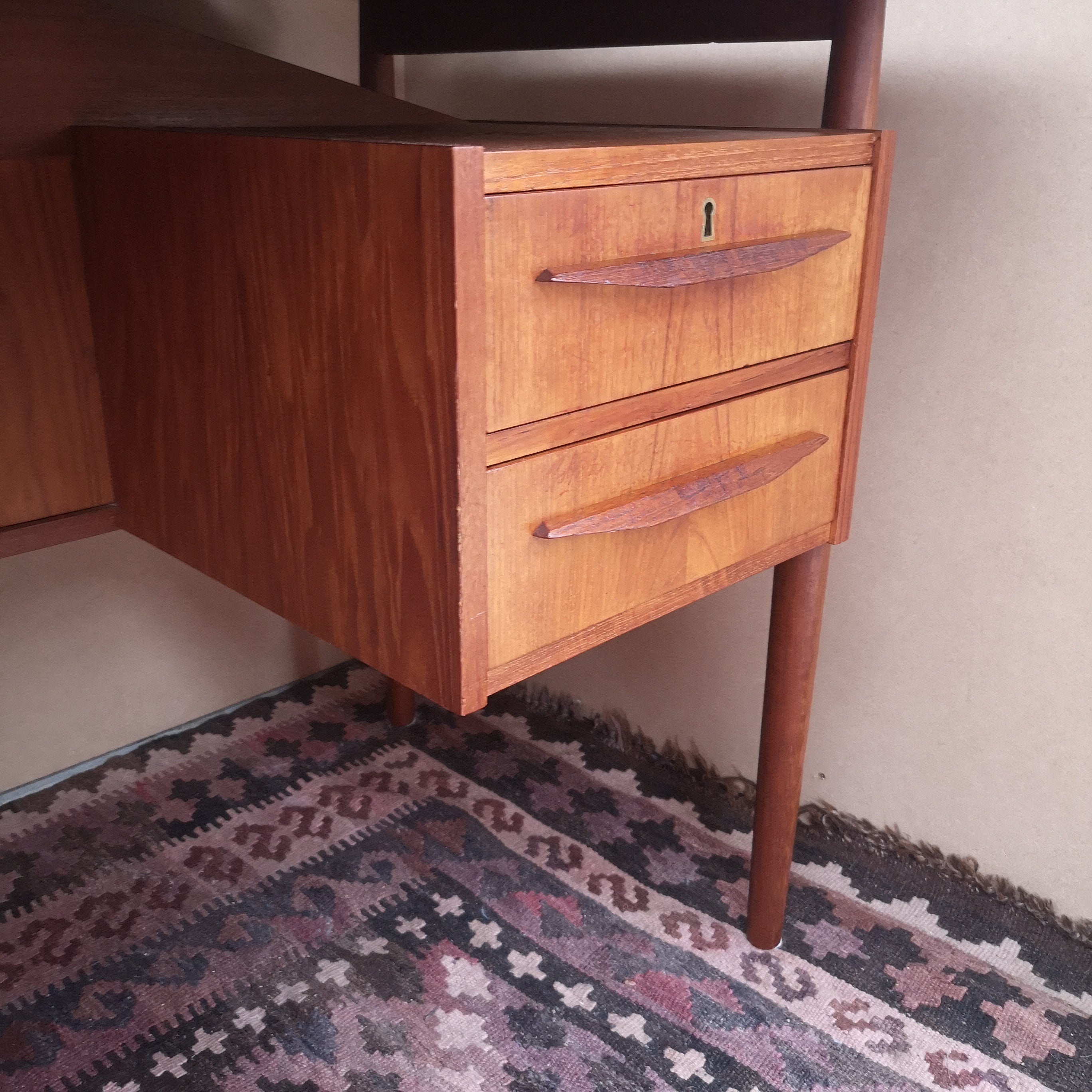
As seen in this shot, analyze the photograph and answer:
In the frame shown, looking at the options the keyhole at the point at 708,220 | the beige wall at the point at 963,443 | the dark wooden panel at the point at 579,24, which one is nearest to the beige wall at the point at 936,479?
the beige wall at the point at 963,443

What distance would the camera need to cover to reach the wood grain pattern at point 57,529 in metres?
0.80

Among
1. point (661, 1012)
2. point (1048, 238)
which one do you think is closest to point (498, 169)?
point (1048, 238)

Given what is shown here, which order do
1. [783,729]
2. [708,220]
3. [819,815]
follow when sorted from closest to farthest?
[708,220]
[783,729]
[819,815]

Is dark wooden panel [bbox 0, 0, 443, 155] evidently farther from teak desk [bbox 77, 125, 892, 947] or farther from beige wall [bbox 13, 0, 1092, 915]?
beige wall [bbox 13, 0, 1092, 915]

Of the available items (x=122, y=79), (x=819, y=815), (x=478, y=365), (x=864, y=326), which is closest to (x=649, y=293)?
(x=478, y=365)

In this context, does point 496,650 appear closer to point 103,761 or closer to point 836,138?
point 836,138

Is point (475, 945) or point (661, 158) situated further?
point (475, 945)

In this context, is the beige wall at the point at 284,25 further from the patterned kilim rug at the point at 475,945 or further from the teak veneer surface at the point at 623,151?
the patterned kilim rug at the point at 475,945

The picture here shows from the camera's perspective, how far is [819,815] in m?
1.21

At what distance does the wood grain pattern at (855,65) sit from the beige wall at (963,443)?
7.4 inches

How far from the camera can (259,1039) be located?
911mm

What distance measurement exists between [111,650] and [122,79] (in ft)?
2.41

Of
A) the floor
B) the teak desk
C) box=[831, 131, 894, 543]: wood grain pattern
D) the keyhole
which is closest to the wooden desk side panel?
the teak desk

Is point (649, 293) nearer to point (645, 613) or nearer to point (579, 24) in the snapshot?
point (645, 613)
